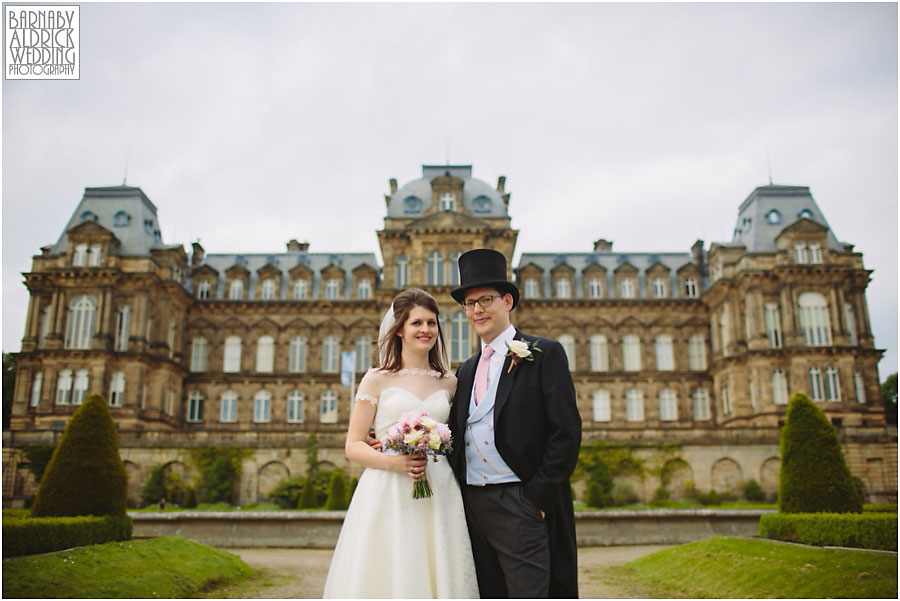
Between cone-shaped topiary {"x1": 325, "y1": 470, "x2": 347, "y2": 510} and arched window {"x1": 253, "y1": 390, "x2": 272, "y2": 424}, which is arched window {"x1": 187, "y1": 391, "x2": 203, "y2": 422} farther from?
cone-shaped topiary {"x1": 325, "y1": 470, "x2": 347, "y2": 510}

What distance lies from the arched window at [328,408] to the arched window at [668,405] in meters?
19.7

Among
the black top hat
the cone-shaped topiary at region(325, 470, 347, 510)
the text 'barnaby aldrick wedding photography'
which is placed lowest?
the cone-shaped topiary at region(325, 470, 347, 510)

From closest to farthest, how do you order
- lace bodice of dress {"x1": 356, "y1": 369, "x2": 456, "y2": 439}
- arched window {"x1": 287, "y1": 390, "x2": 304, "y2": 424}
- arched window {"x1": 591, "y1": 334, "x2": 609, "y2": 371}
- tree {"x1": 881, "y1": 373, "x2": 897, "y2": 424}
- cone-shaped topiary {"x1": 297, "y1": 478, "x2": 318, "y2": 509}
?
lace bodice of dress {"x1": 356, "y1": 369, "x2": 456, "y2": 439} < cone-shaped topiary {"x1": 297, "y1": 478, "x2": 318, "y2": 509} < arched window {"x1": 287, "y1": 390, "x2": 304, "y2": 424} < arched window {"x1": 591, "y1": 334, "x2": 609, "y2": 371} < tree {"x1": 881, "y1": 373, "x2": 897, "y2": 424}

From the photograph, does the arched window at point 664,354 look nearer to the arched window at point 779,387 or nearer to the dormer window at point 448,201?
the arched window at point 779,387

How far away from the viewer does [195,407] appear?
44.8 meters

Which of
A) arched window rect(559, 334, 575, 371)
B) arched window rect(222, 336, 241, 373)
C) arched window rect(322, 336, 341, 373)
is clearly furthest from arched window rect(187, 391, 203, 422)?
arched window rect(559, 334, 575, 371)

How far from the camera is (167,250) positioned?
44.0 metres

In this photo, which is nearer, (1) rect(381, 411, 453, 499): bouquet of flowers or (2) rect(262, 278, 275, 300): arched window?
(1) rect(381, 411, 453, 499): bouquet of flowers

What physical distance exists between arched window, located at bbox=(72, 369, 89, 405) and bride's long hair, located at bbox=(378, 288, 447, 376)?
37535mm

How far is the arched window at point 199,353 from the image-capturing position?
1795 inches

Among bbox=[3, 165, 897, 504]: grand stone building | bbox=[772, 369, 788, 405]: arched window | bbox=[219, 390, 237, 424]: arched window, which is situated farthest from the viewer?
bbox=[219, 390, 237, 424]: arched window

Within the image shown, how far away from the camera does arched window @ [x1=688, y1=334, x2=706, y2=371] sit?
1779 inches

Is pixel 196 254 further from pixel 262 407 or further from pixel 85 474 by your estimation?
pixel 85 474

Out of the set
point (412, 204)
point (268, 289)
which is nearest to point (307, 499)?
point (412, 204)
